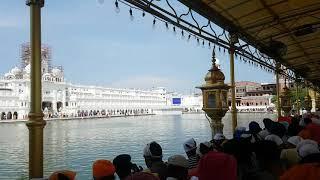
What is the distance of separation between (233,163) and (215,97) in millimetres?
2979

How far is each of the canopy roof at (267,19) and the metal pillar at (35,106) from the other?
2.04 metres

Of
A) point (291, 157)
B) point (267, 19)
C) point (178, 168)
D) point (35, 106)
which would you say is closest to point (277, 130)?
point (291, 157)

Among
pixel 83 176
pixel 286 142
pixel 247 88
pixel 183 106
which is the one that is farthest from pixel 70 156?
pixel 183 106

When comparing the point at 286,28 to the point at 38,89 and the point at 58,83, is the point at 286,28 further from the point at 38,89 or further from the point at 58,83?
the point at 58,83

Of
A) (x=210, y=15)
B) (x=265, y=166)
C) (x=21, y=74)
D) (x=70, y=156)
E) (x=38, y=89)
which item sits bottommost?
(x=70, y=156)

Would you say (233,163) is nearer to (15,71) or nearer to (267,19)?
(267,19)

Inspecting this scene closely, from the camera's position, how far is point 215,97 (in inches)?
208

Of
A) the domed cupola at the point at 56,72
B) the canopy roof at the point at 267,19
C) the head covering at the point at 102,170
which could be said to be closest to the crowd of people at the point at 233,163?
the head covering at the point at 102,170

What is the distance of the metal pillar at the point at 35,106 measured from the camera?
228 cm

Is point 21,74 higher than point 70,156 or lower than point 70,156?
higher

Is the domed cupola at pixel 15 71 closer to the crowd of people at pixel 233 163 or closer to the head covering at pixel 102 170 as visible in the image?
the crowd of people at pixel 233 163

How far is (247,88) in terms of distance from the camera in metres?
90.6

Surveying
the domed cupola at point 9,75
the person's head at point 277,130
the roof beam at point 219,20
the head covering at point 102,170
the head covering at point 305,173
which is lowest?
the head covering at point 102,170

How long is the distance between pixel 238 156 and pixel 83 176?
814 cm
